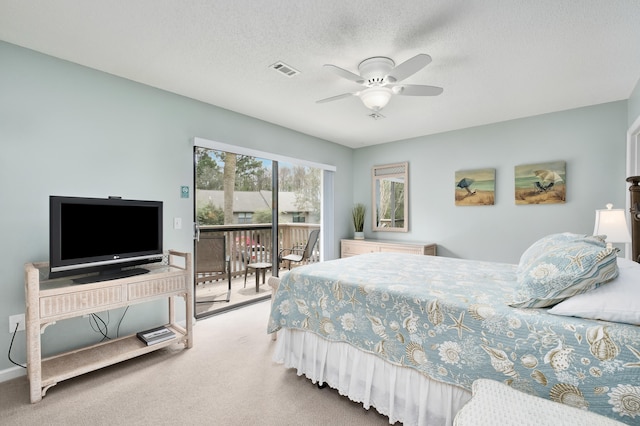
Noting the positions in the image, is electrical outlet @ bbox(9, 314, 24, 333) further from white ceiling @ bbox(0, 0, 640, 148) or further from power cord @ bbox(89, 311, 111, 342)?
white ceiling @ bbox(0, 0, 640, 148)

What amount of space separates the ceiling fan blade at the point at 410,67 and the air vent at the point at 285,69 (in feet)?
2.73

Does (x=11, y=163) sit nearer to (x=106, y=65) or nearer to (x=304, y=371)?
(x=106, y=65)

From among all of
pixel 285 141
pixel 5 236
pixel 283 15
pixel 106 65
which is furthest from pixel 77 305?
pixel 285 141

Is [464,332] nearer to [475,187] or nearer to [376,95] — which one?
[376,95]

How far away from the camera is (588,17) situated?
6.05ft

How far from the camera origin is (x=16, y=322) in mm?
2238

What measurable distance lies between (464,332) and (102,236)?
8.62ft

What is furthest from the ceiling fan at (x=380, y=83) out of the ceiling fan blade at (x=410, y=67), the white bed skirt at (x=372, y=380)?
the white bed skirt at (x=372, y=380)

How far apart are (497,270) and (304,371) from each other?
163 centimetres

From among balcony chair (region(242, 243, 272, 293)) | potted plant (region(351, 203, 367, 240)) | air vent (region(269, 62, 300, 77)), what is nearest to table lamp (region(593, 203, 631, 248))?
air vent (region(269, 62, 300, 77))

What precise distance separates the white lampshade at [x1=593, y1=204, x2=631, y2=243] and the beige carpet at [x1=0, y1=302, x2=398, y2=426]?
Answer: 2.21 meters

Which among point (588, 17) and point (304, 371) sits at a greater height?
point (588, 17)

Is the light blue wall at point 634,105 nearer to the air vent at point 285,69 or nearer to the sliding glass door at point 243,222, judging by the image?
the air vent at point 285,69

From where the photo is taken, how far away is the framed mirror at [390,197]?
4.92 meters
